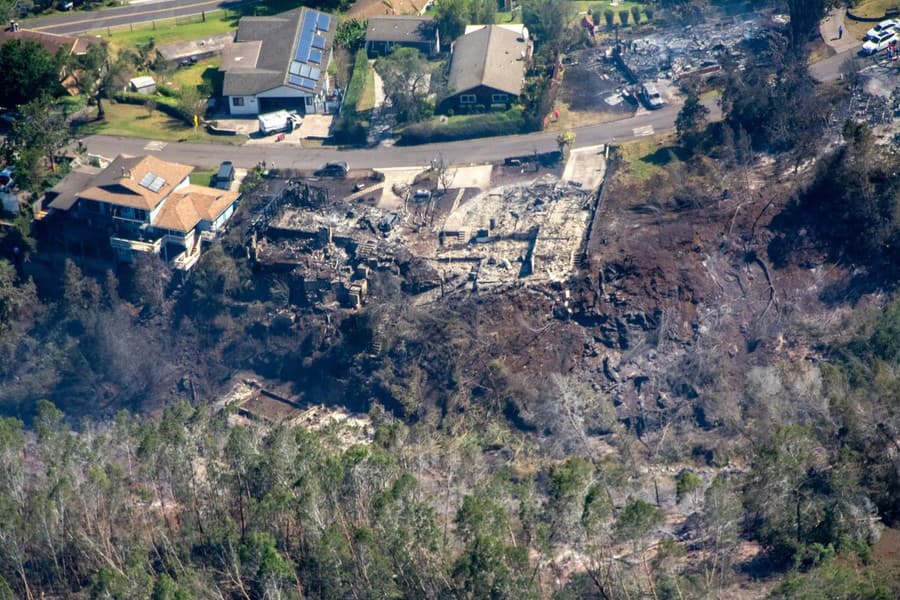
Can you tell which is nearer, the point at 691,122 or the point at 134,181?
the point at 134,181

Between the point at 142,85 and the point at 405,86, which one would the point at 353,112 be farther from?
the point at 142,85

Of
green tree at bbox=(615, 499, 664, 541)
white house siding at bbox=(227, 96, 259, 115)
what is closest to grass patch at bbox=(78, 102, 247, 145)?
white house siding at bbox=(227, 96, 259, 115)

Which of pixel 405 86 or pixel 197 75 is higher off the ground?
pixel 405 86

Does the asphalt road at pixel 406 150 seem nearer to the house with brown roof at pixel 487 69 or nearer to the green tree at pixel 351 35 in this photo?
the house with brown roof at pixel 487 69

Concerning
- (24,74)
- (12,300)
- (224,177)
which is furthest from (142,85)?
(12,300)

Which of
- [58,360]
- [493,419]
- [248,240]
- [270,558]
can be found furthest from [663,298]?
[58,360]

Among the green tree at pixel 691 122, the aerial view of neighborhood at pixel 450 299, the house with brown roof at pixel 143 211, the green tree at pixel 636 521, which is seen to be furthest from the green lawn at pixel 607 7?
the green tree at pixel 636 521

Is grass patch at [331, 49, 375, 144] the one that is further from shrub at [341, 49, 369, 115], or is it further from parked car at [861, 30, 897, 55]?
parked car at [861, 30, 897, 55]
